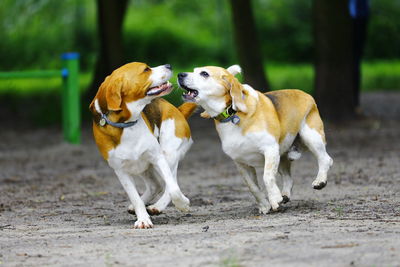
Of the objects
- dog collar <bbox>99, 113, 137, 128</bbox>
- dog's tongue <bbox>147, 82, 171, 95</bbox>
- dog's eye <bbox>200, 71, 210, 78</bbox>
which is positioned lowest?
dog collar <bbox>99, 113, 137, 128</bbox>

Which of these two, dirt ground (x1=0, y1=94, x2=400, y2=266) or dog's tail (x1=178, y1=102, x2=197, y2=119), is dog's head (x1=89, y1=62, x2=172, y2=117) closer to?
dog's tail (x1=178, y1=102, x2=197, y2=119)

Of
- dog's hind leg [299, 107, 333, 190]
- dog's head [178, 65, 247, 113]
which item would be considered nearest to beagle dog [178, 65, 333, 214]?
dog's head [178, 65, 247, 113]

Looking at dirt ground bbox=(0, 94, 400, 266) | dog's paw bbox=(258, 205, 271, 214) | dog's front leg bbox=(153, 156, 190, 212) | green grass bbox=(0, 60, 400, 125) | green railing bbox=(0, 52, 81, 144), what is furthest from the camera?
green grass bbox=(0, 60, 400, 125)

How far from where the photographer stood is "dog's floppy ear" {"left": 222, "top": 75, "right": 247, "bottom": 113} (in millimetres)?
6262

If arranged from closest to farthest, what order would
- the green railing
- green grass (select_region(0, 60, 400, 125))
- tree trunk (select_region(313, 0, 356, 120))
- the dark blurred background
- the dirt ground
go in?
1. the dirt ground
2. the green railing
3. tree trunk (select_region(313, 0, 356, 120))
4. the dark blurred background
5. green grass (select_region(0, 60, 400, 125))

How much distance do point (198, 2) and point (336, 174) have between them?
67.0 ft

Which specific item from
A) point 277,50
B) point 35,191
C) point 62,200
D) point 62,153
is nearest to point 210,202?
point 62,200

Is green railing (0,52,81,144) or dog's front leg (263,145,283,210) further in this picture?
green railing (0,52,81,144)

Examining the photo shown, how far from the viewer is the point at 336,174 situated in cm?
884

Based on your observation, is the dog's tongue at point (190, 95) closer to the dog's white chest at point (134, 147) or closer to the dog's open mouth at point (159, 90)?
the dog's open mouth at point (159, 90)

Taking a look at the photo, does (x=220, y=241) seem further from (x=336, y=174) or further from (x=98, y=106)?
(x=336, y=174)

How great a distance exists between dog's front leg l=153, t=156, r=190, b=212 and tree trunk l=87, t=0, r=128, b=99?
9.28 m

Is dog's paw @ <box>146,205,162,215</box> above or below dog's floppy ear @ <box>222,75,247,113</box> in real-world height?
below

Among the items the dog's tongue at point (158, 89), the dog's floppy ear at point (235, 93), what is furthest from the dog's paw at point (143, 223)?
the dog's floppy ear at point (235, 93)
